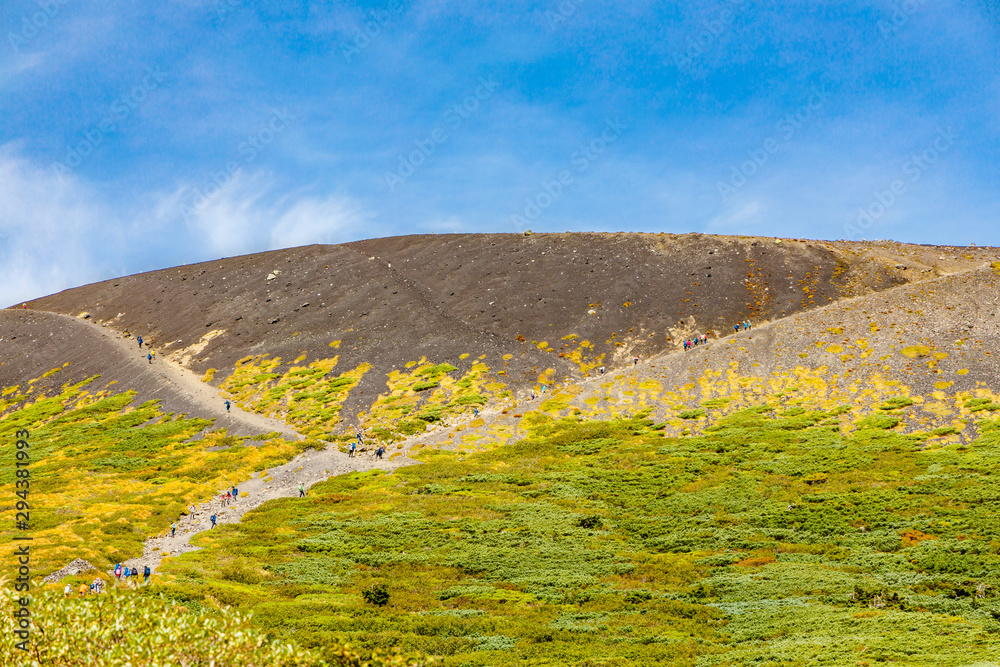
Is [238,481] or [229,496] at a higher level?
[238,481]

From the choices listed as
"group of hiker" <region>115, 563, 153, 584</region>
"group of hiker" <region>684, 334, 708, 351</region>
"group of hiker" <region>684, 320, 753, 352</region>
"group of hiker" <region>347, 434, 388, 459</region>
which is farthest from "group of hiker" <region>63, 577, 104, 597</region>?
"group of hiker" <region>684, 334, 708, 351</region>

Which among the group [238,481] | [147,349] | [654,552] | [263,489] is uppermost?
[147,349]

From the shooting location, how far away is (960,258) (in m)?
86.8

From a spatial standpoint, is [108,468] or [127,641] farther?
[108,468]

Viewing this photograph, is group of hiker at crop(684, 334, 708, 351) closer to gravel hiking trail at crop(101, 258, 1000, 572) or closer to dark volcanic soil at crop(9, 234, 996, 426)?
gravel hiking trail at crop(101, 258, 1000, 572)

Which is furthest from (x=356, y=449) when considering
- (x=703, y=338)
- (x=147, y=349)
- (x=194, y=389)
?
(x=147, y=349)

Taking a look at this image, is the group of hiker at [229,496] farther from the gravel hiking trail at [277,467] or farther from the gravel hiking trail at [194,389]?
the gravel hiking trail at [194,389]

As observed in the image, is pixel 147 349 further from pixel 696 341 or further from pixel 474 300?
pixel 696 341

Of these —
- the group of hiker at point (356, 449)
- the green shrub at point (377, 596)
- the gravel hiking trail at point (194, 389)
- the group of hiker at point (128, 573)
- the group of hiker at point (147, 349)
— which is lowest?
the green shrub at point (377, 596)

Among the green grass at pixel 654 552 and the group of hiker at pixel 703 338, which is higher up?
the group of hiker at pixel 703 338

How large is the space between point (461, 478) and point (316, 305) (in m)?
51.5

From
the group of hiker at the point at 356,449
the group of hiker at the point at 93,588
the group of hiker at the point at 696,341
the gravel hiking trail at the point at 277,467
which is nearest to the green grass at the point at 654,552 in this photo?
the gravel hiking trail at the point at 277,467

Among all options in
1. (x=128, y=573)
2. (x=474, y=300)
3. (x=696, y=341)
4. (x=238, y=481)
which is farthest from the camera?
→ (x=474, y=300)

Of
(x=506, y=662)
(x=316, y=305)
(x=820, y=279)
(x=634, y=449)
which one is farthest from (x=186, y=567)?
(x=820, y=279)
